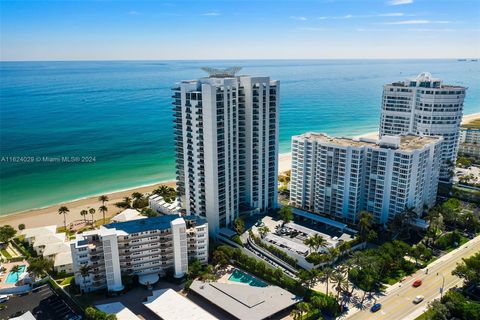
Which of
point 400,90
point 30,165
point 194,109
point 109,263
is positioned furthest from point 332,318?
point 30,165

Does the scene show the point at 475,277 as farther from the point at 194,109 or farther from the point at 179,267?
the point at 194,109

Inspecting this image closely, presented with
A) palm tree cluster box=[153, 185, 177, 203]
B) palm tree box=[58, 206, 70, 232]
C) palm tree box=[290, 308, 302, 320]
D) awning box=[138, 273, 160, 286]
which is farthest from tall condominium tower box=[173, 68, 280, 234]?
palm tree box=[290, 308, 302, 320]

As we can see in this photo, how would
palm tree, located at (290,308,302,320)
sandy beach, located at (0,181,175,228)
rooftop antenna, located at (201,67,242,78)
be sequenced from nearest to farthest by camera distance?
1. palm tree, located at (290,308,302,320)
2. rooftop antenna, located at (201,67,242,78)
3. sandy beach, located at (0,181,175,228)

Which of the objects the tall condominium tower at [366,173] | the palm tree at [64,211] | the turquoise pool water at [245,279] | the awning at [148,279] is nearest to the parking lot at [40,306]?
the awning at [148,279]

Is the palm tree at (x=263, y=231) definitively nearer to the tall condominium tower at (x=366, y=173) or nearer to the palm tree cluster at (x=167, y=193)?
the tall condominium tower at (x=366, y=173)

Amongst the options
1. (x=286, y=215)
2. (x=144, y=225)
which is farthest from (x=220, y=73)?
(x=144, y=225)

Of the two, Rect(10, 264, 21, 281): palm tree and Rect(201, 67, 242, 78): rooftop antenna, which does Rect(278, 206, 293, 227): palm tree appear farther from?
Rect(10, 264, 21, 281): palm tree
